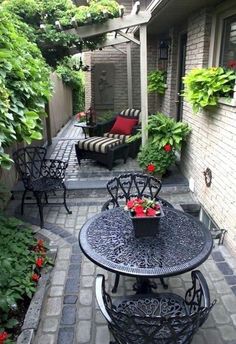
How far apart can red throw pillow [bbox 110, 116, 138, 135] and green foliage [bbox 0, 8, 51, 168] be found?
368 cm

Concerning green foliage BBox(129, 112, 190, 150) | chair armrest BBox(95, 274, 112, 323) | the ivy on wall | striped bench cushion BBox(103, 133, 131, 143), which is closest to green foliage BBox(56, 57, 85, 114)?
striped bench cushion BBox(103, 133, 131, 143)

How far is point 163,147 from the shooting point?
4848 millimetres

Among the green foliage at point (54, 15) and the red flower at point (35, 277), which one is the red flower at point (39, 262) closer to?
the red flower at point (35, 277)

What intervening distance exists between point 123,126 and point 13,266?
174 inches

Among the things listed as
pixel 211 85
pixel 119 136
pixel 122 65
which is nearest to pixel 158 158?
pixel 211 85

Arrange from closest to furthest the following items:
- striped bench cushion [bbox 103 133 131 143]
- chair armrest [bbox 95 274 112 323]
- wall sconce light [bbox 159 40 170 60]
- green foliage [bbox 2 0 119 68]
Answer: chair armrest [bbox 95 274 112 323] → green foliage [bbox 2 0 119 68] → striped bench cushion [bbox 103 133 131 143] → wall sconce light [bbox 159 40 170 60]

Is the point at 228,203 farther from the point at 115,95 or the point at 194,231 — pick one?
the point at 115,95

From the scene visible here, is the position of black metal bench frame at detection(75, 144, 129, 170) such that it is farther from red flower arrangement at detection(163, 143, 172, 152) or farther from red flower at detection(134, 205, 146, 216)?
red flower at detection(134, 205, 146, 216)

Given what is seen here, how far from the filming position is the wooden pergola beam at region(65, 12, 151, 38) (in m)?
4.80

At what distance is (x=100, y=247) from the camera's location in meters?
2.13

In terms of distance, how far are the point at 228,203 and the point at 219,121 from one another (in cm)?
97

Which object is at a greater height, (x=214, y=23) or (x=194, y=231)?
(x=214, y=23)

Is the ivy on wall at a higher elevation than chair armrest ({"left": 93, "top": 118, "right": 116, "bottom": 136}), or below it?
higher

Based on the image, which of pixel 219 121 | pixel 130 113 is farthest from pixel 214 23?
pixel 130 113
